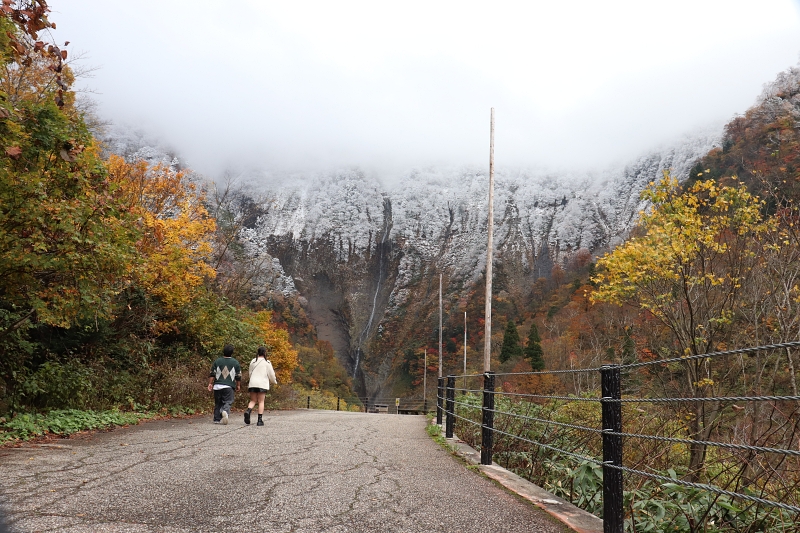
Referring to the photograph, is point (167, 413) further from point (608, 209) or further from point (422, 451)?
point (608, 209)

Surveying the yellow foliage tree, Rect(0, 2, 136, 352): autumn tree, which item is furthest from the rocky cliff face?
Rect(0, 2, 136, 352): autumn tree

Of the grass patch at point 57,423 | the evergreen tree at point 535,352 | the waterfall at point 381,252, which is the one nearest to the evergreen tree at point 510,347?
the evergreen tree at point 535,352

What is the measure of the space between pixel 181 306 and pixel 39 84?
7.08 m

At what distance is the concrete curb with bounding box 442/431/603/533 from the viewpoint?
348 cm

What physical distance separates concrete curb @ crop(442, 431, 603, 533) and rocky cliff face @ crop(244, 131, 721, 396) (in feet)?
306

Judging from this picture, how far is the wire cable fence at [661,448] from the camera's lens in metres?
3.09

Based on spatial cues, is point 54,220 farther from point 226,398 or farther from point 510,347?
point 510,347

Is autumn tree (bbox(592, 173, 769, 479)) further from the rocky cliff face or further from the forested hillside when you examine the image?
the rocky cliff face

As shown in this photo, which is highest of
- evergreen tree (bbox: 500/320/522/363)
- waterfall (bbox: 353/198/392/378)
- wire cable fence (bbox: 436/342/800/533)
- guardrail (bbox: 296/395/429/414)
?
waterfall (bbox: 353/198/392/378)

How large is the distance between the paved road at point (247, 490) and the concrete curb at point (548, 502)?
0.40 ft

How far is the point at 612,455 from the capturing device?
324cm

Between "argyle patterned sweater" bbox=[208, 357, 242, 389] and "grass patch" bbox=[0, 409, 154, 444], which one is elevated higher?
"argyle patterned sweater" bbox=[208, 357, 242, 389]

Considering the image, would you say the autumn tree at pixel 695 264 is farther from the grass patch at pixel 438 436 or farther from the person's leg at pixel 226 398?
the person's leg at pixel 226 398

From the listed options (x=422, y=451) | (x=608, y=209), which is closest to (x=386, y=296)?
(x=608, y=209)
